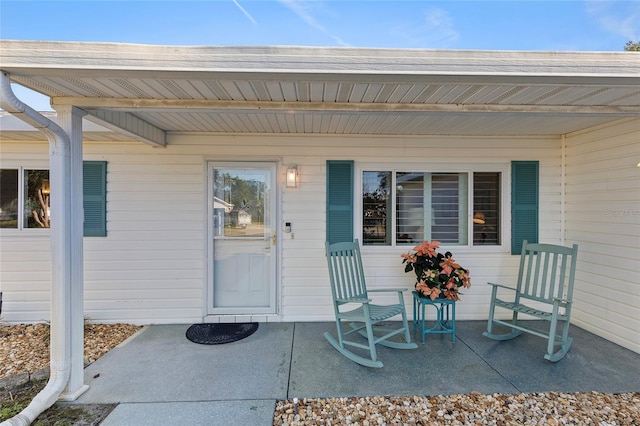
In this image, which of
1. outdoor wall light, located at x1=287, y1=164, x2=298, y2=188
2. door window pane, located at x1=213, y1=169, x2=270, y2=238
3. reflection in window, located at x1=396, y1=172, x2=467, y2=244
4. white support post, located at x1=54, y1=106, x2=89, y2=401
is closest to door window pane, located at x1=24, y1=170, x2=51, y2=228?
white support post, located at x1=54, y1=106, x2=89, y2=401

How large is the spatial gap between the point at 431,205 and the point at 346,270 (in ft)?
5.18

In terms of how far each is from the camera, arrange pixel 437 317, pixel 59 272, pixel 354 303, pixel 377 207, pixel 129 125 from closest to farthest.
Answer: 1. pixel 59 272
2. pixel 129 125
3. pixel 354 303
4. pixel 437 317
5. pixel 377 207

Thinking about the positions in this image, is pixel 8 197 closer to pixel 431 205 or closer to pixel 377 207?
pixel 377 207

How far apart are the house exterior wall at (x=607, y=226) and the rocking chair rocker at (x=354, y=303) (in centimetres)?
228

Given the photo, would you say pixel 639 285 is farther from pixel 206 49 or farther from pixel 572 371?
pixel 206 49

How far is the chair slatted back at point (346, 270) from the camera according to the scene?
3141 millimetres

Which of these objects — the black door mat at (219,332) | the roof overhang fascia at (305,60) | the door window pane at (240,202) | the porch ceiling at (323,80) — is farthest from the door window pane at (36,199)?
the roof overhang fascia at (305,60)

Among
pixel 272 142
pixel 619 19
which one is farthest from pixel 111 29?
pixel 619 19

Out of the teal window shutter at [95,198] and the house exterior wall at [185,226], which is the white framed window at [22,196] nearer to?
the house exterior wall at [185,226]

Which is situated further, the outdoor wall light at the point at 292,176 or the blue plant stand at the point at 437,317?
the outdoor wall light at the point at 292,176

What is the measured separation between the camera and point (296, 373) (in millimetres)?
2617

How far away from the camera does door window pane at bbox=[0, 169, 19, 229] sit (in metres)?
3.69

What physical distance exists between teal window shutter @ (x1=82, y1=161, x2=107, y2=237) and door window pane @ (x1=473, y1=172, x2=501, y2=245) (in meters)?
4.73

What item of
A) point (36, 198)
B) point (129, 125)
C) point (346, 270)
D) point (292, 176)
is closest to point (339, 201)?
point (292, 176)
